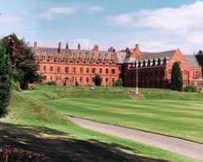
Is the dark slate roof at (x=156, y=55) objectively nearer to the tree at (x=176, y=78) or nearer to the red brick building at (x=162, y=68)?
the red brick building at (x=162, y=68)

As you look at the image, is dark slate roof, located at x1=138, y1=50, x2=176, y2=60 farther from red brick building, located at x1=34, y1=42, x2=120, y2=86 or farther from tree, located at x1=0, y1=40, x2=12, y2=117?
tree, located at x1=0, y1=40, x2=12, y2=117

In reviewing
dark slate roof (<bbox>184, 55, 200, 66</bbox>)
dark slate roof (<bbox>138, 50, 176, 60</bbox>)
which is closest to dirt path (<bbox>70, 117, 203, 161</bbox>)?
dark slate roof (<bbox>138, 50, 176, 60</bbox>)

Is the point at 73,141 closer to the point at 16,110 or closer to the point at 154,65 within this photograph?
the point at 16,110

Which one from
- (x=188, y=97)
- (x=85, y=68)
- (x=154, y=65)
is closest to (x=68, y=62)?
(x=85, y=68)

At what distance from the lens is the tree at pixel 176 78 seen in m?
157

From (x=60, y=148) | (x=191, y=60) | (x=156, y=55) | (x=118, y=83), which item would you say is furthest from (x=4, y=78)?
(x=191, y=60)

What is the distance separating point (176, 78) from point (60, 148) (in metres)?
143

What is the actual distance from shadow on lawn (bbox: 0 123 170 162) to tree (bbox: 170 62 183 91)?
138783 millimetres

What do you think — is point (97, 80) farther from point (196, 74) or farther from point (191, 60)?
point (196, 74)

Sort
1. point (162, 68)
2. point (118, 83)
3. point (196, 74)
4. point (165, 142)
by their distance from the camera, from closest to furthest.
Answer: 1. point (165, 142)
2. point (162, 68)
3. point (196, 74)
4. point (118, 83)

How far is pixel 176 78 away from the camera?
15812cm

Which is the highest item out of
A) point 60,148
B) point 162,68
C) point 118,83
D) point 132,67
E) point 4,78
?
point 132,67

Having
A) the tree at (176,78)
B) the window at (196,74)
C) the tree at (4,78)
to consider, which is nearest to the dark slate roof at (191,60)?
the window at (196,74)

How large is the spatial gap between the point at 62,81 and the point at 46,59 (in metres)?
9.85
